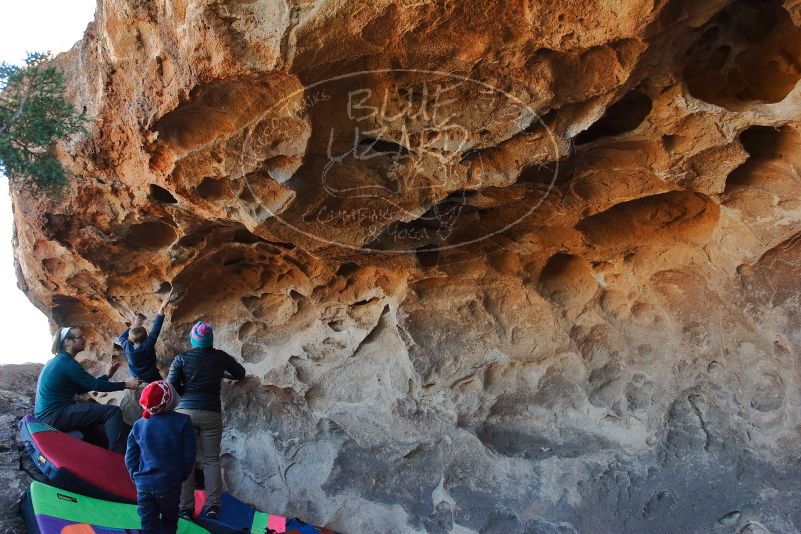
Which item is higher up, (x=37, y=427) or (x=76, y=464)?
(x=37, y=427)

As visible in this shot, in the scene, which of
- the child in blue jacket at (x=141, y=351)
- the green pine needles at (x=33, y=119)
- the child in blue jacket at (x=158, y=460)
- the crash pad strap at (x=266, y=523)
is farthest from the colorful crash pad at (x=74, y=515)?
the green pine needles at (x=33, y=119)

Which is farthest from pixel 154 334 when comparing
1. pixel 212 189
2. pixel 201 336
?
pixel 212 189

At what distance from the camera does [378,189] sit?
12.1 ft

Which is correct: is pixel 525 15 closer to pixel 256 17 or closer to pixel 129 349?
pixel 256 17

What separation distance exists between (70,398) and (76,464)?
596mm

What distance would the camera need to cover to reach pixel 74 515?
10.7 ft

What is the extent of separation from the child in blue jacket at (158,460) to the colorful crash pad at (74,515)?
0.97 feet

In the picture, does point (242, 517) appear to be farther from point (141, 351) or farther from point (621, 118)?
point (621, 118)

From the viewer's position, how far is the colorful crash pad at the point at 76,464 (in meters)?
3.55

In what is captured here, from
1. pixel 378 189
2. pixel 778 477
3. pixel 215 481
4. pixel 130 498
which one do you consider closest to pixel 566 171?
pixel 378 189

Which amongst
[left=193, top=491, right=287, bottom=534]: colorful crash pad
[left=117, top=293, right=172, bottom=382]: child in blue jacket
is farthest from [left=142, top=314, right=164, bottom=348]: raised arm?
[left=193, top=491, right=287, bottom=534]: colorful crash pad

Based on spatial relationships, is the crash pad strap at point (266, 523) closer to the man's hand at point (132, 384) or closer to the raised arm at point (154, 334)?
the man's hand at point (132, 384)

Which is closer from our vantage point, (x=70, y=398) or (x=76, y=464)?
(x=76, y=464)

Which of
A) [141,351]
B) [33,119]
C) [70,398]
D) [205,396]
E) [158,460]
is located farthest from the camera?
[141,351]
